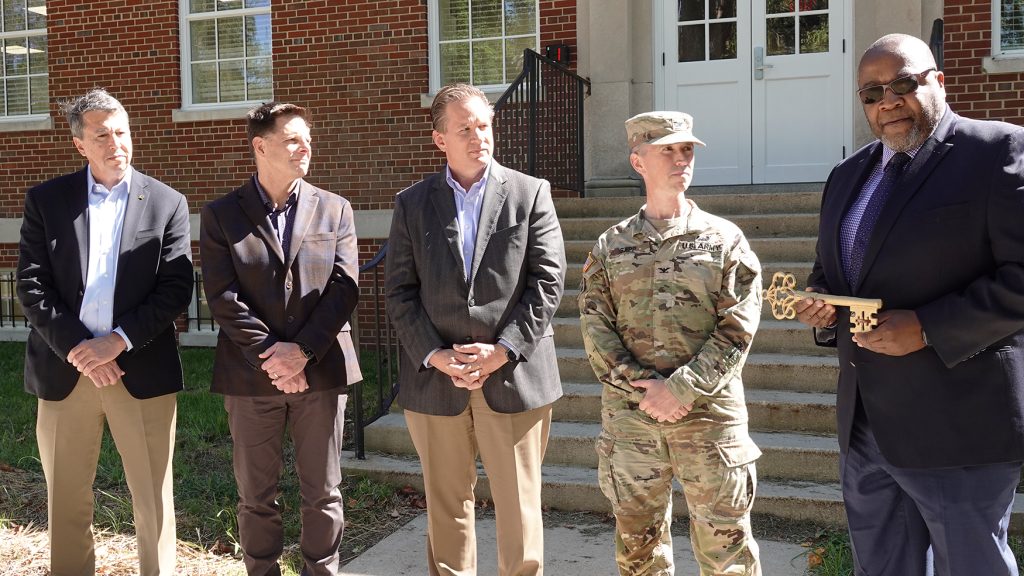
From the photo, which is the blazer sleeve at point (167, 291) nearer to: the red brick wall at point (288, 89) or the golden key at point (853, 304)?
the golden key at point (853, 304)

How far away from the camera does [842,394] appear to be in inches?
113

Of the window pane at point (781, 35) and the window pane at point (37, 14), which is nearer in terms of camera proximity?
the window pane at point (781, 35)

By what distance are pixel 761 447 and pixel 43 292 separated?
346 cm

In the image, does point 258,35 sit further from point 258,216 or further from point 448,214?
point 448,214

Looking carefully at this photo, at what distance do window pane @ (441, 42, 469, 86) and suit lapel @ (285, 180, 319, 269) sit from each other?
17.5ft

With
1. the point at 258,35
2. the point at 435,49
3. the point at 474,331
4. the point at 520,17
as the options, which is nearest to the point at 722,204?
the point at 520,17

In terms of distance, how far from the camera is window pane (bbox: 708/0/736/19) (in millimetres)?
8164

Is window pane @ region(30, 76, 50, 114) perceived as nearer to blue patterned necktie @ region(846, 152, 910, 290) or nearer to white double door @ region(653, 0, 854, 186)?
white double door @ region(653, 0, 854, 186)

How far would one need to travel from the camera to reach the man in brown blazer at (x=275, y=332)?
12.0ft

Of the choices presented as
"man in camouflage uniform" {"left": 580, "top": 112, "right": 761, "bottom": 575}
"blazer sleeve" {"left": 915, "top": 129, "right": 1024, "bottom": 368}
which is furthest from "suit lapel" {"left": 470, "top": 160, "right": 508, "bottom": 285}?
"blazer sleeve" {"left": 915, "top": 129, "right": 1024, "bottom": 368}

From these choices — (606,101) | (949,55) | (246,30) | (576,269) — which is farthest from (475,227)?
(246,30)

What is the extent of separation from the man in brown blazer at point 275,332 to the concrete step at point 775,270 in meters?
2.52

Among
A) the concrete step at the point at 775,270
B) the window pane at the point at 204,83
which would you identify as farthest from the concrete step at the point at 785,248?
the window pane at the point at 204,83

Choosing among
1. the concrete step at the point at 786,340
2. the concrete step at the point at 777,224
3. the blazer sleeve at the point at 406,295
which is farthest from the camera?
the concrete step at the point at 777,224
